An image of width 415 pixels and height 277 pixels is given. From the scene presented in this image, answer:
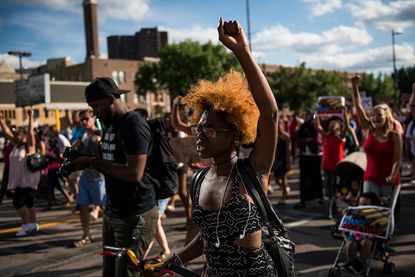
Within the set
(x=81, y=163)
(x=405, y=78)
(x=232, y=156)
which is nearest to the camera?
(x=232, y=156)

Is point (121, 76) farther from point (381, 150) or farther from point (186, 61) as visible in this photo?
point (381, 150)

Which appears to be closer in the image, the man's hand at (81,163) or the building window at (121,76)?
the man's hand at (81,163)

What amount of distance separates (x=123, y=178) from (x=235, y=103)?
128cm

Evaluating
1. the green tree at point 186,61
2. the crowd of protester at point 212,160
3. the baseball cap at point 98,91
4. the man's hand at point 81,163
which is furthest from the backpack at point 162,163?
the green tree at point 186,61

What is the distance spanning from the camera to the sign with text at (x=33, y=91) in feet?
70.0

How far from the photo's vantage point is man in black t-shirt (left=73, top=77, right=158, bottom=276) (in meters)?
3.22

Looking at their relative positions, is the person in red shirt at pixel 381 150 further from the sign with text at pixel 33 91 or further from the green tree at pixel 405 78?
the green tree at pixel 405 78

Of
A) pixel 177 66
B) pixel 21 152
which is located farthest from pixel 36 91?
pixel 177 66

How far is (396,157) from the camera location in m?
5.12

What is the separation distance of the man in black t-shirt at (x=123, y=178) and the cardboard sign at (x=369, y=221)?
2278 millimetres

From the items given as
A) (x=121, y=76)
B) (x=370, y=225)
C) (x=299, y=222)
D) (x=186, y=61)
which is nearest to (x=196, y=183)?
(x=370, y=225)

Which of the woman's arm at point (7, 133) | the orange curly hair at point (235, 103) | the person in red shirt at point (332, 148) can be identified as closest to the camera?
the orange curly hair at point (235, 103)

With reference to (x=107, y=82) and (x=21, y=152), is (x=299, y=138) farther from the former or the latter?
(x=107, y=82)

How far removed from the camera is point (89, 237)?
6.79 m
